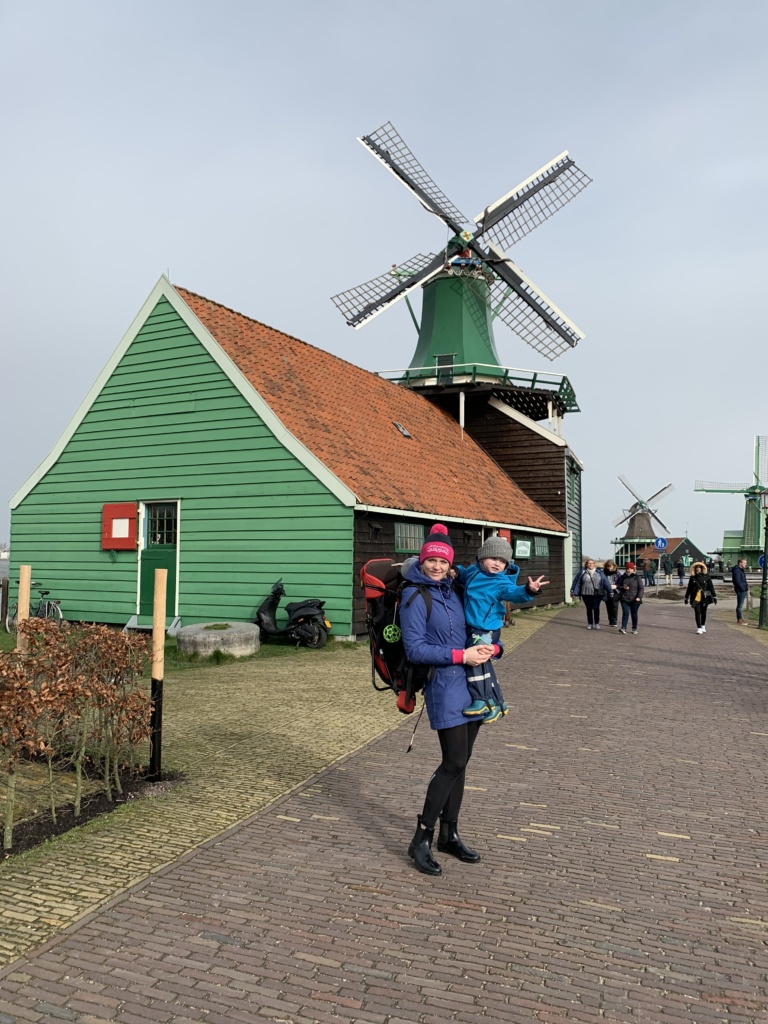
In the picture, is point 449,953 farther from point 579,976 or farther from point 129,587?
point 129,587

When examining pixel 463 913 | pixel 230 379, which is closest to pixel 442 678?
pixel 463 913

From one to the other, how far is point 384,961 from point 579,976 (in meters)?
0.83

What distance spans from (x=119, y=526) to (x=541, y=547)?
1420cm

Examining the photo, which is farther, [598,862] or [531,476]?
[531,476]

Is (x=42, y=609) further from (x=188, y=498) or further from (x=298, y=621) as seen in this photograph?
(x=298, y=621)

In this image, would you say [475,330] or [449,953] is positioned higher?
[475,330]

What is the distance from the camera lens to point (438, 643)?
471 centimetres

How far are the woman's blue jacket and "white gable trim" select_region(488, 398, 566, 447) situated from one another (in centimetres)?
2339

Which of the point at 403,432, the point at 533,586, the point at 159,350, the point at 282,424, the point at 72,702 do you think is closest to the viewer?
the point at 533,586

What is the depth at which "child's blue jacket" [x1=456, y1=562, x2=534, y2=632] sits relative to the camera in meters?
4.75

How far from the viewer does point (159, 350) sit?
16891 millimetres

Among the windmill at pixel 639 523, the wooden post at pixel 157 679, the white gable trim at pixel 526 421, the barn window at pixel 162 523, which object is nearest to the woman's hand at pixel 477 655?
the wooden post at pixel 157 679

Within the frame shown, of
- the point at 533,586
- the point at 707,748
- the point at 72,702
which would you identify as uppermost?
the point at 533,586

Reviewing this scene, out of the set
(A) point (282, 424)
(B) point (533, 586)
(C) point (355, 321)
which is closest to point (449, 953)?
(B) point (533, 586)
